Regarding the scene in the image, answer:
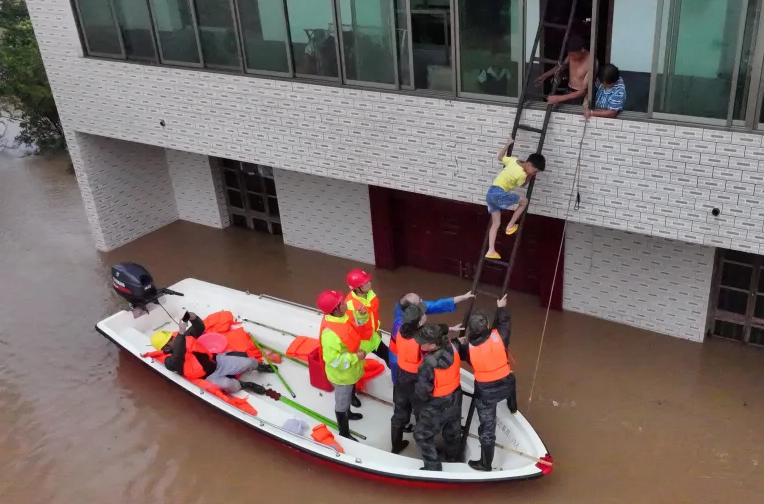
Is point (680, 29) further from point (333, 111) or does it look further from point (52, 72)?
point (52, 72)

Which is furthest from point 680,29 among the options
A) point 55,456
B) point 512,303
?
point 55,456

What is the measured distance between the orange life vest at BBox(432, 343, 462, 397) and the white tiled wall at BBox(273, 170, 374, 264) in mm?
4926

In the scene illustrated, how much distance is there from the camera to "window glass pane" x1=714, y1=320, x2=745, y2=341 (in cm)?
898

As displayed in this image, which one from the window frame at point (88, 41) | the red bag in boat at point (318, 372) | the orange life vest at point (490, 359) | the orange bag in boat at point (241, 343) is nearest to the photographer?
the orange life vest at point (490, 359)

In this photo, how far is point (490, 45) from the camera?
768 cm

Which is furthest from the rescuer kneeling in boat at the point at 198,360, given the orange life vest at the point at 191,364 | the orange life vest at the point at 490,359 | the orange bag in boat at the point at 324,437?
the orange life vest at the point at 490,359

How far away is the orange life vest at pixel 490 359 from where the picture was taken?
6.49m

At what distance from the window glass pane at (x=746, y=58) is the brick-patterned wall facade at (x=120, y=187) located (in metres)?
9.82

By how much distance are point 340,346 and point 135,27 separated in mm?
6161

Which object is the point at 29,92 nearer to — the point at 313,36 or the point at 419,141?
the point at 313,36

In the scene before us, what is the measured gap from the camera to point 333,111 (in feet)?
29.4

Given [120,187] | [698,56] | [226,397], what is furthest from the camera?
[120,187]

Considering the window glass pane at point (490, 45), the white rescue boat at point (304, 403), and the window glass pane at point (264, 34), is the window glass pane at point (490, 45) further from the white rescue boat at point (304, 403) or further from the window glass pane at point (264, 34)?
the white rescue boat at point (304, 403)

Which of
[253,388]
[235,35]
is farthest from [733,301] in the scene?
[235,35]
